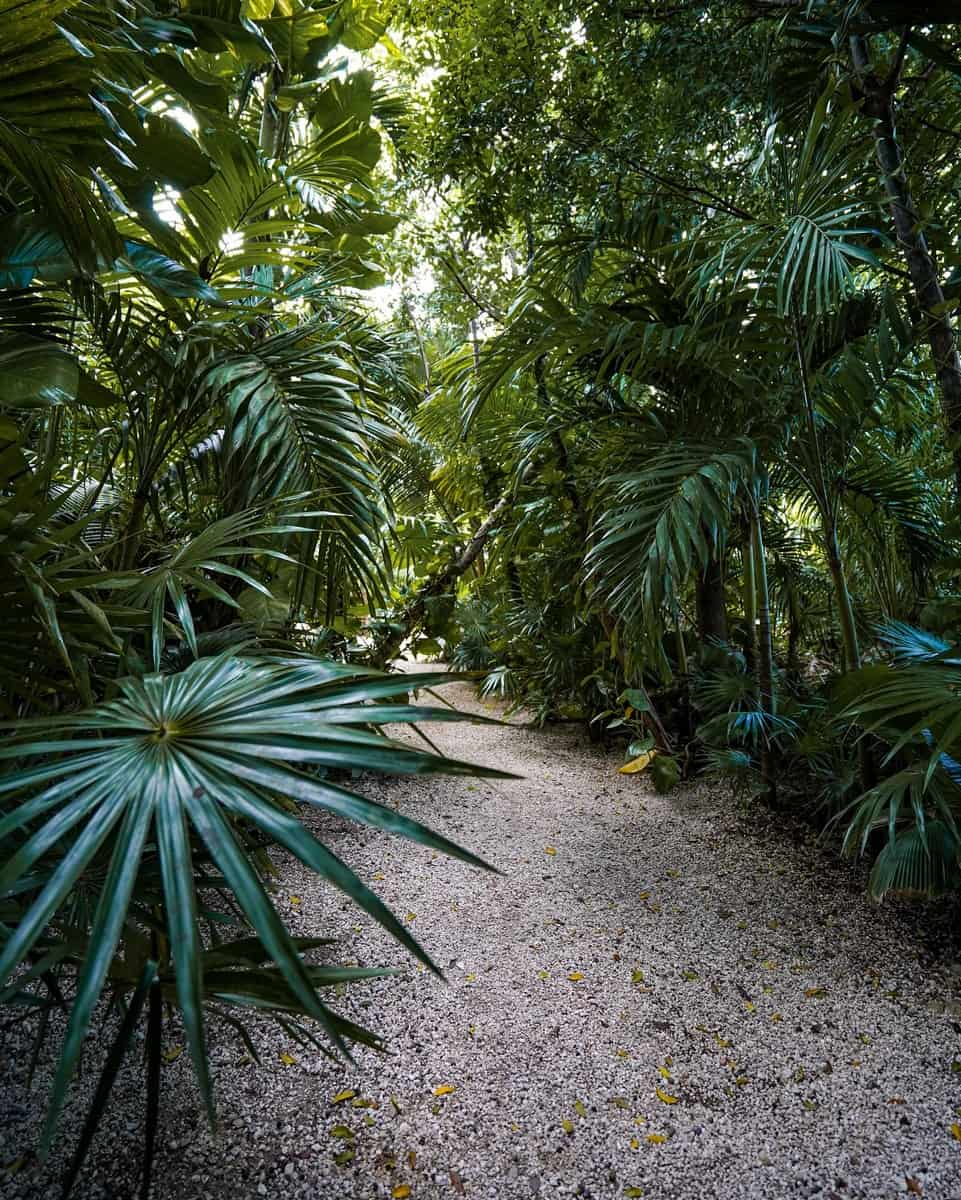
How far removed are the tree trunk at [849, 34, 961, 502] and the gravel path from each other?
1218 millimetres

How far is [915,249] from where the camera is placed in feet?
5.42

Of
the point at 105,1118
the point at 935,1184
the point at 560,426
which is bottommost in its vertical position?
the point at 935,1184

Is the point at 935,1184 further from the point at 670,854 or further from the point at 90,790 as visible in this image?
the point at 90,790

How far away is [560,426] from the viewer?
2646mm

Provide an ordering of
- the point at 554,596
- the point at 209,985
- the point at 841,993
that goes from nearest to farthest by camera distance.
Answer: the point at 209,985, the point at 841,993, the point at 554,596

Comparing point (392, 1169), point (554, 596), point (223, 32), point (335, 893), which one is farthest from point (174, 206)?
point (554, 596)

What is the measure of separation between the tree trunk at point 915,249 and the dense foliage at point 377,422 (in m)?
0.01

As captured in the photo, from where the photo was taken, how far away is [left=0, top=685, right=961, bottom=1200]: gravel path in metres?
1.04

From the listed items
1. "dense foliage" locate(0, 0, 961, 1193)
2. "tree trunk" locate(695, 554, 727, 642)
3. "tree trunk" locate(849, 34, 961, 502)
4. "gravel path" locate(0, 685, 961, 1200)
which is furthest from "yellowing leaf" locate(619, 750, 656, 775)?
"tree trunk" locate(849, 34, 961, 502)

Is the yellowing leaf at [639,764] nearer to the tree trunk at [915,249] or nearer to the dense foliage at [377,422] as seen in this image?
the dense foliage at [377,422]

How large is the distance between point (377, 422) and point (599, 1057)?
5.34ft

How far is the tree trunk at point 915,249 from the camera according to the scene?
1.62 m

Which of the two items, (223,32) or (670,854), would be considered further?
(670,854)

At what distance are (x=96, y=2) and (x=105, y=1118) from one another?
188cm
